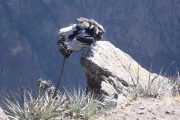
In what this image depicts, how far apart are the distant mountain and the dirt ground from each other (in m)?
104

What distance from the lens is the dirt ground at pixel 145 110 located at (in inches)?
319

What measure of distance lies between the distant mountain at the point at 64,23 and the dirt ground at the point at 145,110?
103711 mm

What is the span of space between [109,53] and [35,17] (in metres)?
117

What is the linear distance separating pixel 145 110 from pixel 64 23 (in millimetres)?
121744

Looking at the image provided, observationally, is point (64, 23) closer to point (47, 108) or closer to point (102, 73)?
point (102, 73)

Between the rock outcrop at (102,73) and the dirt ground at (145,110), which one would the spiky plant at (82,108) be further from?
the rock outcrop at (102,73)

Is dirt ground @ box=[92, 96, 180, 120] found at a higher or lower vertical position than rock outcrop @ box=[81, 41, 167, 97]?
lower

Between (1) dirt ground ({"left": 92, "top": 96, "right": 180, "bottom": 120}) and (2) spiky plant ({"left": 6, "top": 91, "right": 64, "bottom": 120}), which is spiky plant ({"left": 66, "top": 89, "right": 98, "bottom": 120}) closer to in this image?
(1) dirt ground ({"left": 92, "top": 96, "right": 180, "bottom": 120})

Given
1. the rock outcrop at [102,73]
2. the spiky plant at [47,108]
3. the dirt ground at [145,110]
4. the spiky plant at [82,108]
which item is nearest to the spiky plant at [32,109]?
the spiky plant at [47,108]

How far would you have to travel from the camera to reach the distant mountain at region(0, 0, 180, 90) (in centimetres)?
11794

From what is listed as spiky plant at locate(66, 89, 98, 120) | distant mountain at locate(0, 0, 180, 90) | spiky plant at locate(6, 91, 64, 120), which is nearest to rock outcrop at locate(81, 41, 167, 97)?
spiky plant at locate(66, 89, 98, 120)

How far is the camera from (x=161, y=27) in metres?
121

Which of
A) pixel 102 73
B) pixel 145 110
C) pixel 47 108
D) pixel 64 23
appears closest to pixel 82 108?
pixel 47 108

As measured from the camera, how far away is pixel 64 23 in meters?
130
